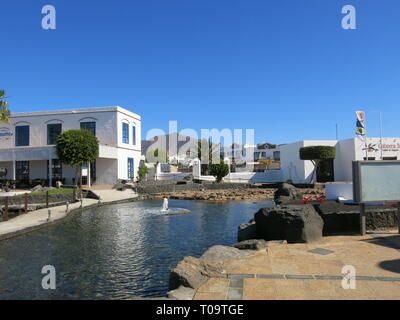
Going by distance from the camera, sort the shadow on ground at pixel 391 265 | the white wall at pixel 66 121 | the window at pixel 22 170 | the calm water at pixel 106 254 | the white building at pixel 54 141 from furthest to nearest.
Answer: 1. the window at pixel 22 170
2. the white wall at pixel 66 121
3. the white building at pixel 54 141
4. the calm water at pixel 106 254
5. the shadow on ground at pixel 391 265

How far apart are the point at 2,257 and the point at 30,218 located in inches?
273

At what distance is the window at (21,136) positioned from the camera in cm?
3622

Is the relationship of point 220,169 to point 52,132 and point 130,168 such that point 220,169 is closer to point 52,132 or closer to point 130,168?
point 130,168

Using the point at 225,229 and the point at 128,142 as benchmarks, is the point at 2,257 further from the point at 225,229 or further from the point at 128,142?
the point at 128,142

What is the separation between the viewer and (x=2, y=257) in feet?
31.2

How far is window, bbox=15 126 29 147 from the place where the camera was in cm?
3622

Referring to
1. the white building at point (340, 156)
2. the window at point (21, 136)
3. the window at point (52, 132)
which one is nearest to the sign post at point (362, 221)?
the white building at point (340, 156)

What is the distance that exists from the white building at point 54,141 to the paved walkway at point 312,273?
28.4 m

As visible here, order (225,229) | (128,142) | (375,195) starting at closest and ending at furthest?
1. (375,195)
2. (225,229)
3. (128,142)

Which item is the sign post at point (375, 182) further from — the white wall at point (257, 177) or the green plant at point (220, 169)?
the white wall at point (257, 177)

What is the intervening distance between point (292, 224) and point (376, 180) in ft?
8.90

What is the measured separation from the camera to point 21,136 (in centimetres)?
3634

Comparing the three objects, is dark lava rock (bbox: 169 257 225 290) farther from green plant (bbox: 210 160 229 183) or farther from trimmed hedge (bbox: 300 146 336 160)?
green plant (bbox: 210 160 229 183)

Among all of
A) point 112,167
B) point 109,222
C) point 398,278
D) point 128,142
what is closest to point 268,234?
point 398,278
